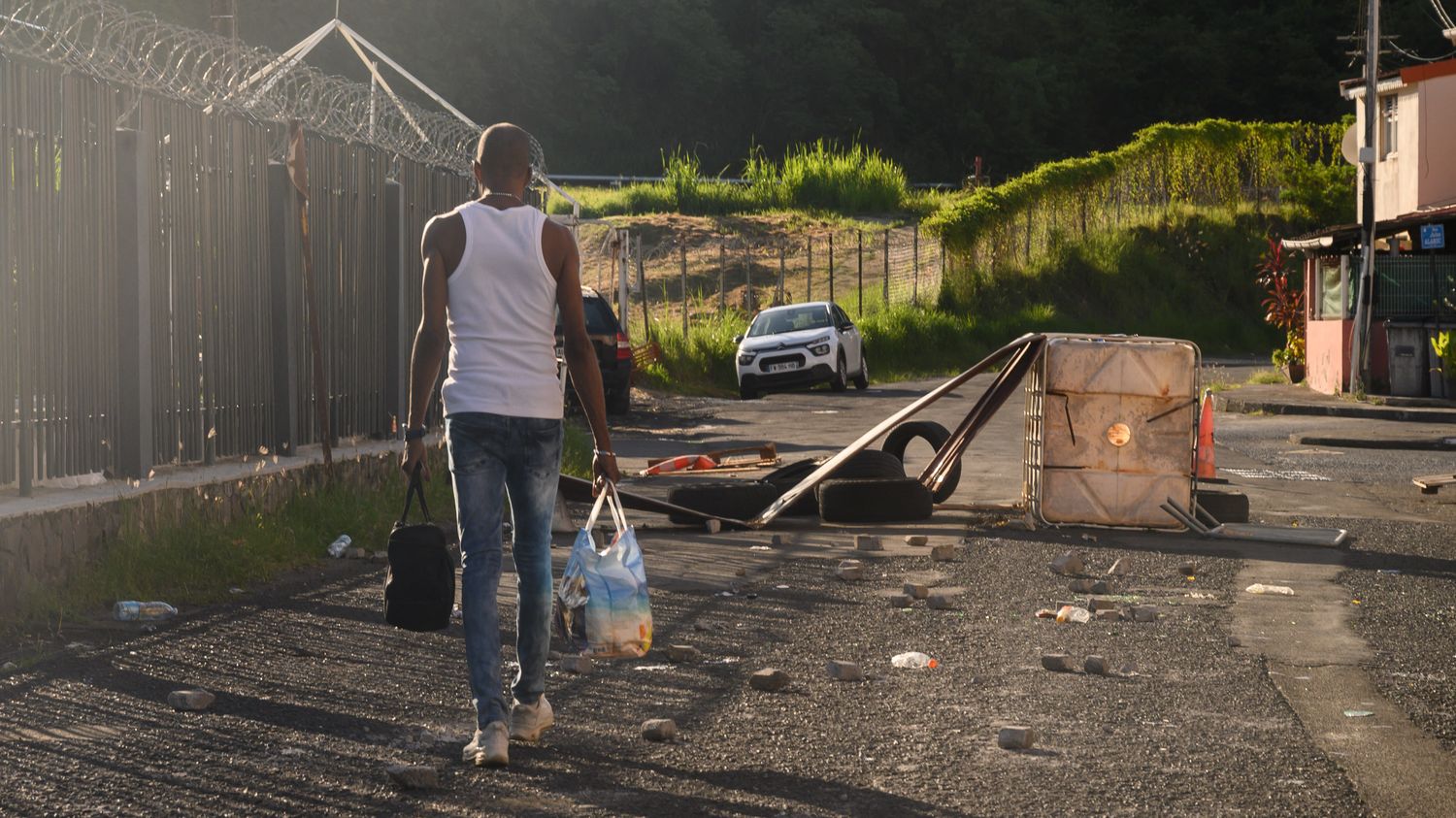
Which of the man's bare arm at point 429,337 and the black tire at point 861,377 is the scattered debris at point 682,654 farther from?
the black tire at point 861,377

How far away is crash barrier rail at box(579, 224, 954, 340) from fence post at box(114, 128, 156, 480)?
27.8 meters

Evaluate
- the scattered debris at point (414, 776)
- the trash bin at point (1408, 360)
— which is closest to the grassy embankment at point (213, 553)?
the scattered debris at point (414, 776)

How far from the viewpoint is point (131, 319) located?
934cm

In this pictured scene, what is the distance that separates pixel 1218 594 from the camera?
913 cm

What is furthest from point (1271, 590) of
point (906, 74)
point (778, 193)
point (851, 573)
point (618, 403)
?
point (906, 74)

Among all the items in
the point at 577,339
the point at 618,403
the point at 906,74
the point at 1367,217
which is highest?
the point at 906,74

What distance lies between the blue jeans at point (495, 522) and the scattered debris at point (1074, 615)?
11.0 feet

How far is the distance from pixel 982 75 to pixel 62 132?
68522mm

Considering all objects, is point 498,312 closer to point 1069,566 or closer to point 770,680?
point 770,680

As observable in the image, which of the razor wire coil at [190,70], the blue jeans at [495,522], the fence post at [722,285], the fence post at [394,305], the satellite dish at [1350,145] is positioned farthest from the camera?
the fence post at [722,285]

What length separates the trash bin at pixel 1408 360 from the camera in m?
27.0

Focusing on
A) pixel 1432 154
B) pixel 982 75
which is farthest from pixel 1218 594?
pixel 982 75

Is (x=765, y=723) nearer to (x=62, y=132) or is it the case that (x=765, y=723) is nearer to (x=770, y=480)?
(x=62, y=132)

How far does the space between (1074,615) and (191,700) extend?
4.06 metres
